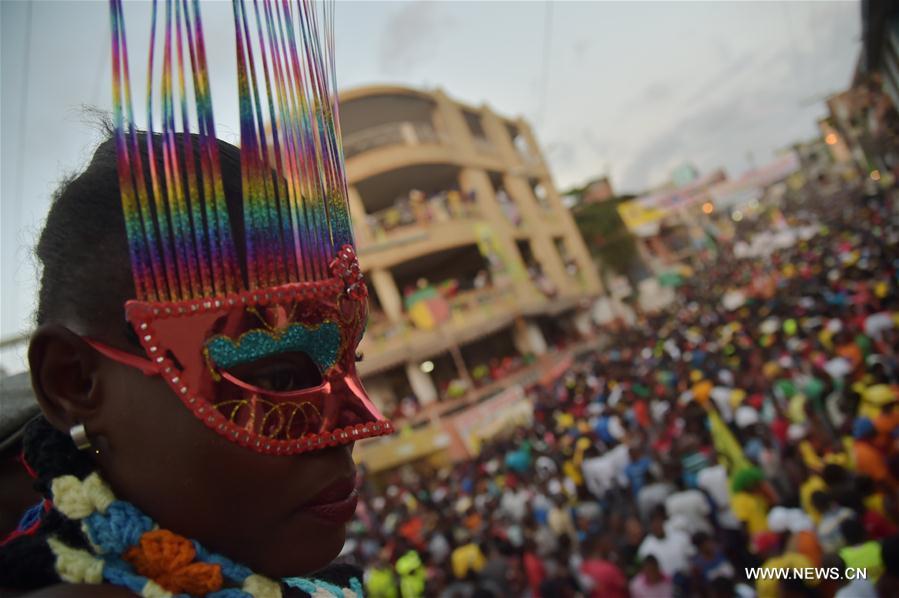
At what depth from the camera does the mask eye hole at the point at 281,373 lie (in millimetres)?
1073

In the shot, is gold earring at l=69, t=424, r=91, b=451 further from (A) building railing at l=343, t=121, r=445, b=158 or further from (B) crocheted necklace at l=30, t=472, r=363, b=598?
(A) building railing at l=343, t=121, r=445, b=158

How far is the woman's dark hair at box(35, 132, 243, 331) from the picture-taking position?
1.02m

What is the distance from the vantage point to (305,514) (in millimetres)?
1081

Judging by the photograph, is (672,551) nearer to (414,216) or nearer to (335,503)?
(335,503)

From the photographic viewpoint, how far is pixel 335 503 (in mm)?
1127

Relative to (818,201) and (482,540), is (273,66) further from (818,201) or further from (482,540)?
(818,201)

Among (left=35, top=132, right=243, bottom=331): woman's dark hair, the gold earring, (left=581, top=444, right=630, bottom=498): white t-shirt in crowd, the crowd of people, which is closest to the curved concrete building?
the crowd of people

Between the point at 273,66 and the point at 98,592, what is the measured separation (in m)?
1.04

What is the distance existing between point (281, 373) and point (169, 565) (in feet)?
1.26

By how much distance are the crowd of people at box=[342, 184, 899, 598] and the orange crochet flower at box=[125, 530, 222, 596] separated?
2.88 meters

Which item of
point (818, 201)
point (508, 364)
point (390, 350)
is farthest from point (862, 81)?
point (818, 201)

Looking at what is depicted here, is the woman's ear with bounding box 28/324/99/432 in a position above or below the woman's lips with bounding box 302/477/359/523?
above

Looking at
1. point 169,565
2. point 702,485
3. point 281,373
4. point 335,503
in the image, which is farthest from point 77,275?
point 702,485

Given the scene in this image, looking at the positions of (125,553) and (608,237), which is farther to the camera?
(608,237)
